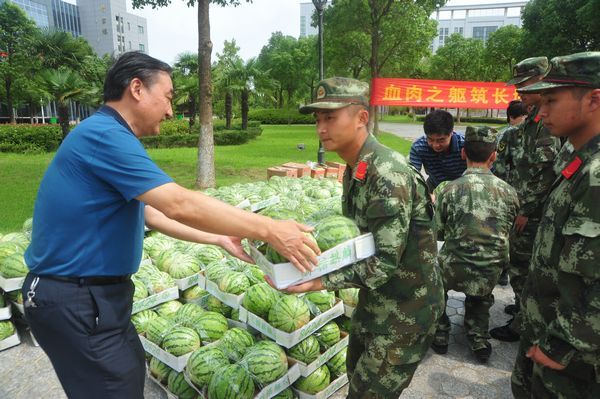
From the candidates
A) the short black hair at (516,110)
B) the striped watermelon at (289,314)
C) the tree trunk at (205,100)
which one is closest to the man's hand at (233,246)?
the striped watermelon at (289,314)

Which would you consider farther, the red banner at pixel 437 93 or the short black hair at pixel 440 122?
the red banner at pixel 437 93

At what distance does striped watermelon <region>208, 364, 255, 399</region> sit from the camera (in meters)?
2.92

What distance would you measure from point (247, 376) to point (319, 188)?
449cm

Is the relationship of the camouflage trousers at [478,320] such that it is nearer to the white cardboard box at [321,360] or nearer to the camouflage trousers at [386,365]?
the white cardboard box at [321,360]

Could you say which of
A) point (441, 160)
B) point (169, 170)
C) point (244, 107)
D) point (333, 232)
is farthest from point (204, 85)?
point (244, 107)

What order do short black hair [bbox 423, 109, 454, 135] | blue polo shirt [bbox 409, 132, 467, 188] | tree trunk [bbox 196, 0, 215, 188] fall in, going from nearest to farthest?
short black hair [bbox 423, 109, 454, 135] → blue polo shirt [bbox 409, 132, 467, 188] → tree trunk [bbox 196, 0, 215, 188]

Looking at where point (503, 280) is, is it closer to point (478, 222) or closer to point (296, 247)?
point (478, 222)

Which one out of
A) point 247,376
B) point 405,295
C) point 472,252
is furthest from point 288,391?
point 472,252

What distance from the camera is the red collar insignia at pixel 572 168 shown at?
7.26ft

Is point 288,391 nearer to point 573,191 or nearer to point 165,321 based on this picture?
point 165,321

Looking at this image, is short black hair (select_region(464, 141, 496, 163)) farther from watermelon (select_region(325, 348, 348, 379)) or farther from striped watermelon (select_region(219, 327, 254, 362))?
striped watermelon (select_region(219, 327, 254, 362))

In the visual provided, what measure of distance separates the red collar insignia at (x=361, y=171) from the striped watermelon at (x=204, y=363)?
200 centimetres

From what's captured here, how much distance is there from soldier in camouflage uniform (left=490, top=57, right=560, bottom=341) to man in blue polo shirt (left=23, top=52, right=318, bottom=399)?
12.0 ft

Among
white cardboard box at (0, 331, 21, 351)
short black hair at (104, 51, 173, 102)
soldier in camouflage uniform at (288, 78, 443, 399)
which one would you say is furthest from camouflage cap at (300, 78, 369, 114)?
white cardboard box at (0, 331, 21, 351)
